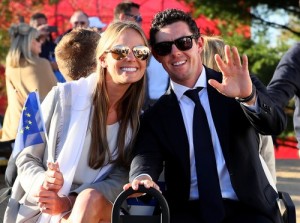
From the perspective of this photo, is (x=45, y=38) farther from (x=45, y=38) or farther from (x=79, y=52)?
(x=79, y=52)

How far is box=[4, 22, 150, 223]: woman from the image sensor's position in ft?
13.0

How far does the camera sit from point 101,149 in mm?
4086

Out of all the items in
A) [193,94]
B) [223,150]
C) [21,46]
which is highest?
[193,94]

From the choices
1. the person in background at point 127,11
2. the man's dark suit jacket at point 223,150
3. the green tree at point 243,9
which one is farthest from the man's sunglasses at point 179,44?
the green tree at point 243,9

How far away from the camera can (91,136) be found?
13.4ft

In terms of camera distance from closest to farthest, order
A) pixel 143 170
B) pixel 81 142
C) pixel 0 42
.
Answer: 1. pixel 143 170
2. pixel 81 142
3. pixel 0 42

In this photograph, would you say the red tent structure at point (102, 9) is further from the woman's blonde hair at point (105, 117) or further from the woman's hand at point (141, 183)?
the woman's hand at point (141, 183)

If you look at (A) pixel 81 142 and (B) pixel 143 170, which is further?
(A) pixel 81 142

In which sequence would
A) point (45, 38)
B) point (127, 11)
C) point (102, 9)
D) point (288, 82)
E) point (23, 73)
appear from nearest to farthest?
1. point (288, 82)
2. point (23, 73)
3. point (127, 11)
4. point (45, 38)
5. point (102, 9)

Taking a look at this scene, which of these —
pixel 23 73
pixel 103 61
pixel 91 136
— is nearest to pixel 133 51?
pixel 103 61

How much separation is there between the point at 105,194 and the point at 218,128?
65 cm

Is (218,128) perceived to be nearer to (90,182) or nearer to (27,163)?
(90,182)

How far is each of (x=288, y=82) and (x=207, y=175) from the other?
687mm

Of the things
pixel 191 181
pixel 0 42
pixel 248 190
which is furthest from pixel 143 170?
pixel 0 42
